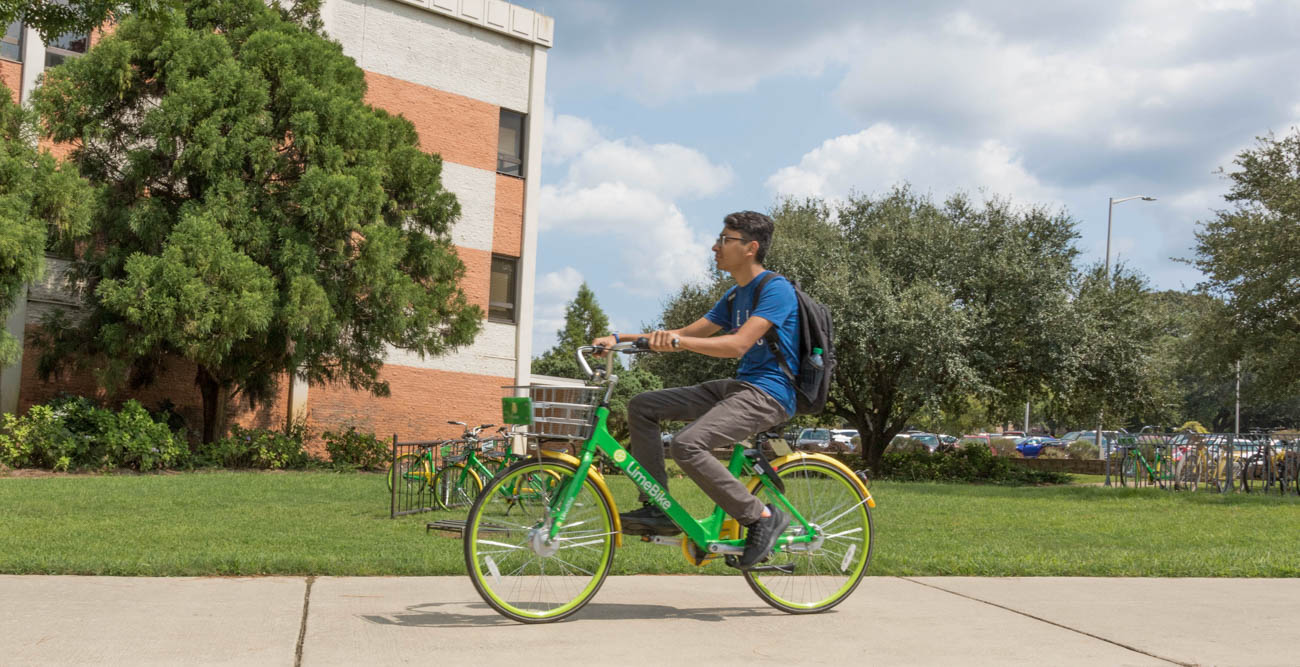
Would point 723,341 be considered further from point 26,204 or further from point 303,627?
point 26,204

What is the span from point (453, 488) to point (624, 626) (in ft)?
24.2

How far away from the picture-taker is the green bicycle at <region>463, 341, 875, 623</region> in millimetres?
4926

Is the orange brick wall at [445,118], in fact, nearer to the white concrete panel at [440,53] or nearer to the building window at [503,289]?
the white concrete panel at [440,53]

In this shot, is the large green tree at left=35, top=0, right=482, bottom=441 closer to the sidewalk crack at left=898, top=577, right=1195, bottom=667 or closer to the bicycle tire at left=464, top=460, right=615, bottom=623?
the bicycle tire at left=464, top=460, right=615, bottom=623

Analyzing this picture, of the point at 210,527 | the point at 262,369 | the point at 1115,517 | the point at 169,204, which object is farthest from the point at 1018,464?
the point at 210,527

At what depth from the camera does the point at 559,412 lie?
16.3 ft

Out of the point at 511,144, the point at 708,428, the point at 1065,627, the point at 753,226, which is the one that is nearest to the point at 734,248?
the point at 753,226

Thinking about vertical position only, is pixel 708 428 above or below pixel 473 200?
below

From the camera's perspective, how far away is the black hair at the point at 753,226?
5.37m

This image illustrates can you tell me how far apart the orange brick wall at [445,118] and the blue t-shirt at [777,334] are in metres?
21.3

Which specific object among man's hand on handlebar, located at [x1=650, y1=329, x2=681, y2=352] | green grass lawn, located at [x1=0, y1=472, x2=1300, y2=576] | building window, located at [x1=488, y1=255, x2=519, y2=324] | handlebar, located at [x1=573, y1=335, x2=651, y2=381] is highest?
building window, located at [x1=488, y1=255, x2=519, y2=324]

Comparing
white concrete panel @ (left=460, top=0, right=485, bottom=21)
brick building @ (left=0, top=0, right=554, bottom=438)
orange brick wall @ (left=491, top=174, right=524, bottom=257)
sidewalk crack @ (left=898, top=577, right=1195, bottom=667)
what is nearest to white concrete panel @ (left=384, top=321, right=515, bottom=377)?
brick building @ (left=0, top=0, right=554, bottom=438)

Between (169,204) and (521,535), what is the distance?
17.0 metres

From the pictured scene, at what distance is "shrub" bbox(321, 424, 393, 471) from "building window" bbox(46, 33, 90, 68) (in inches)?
348
